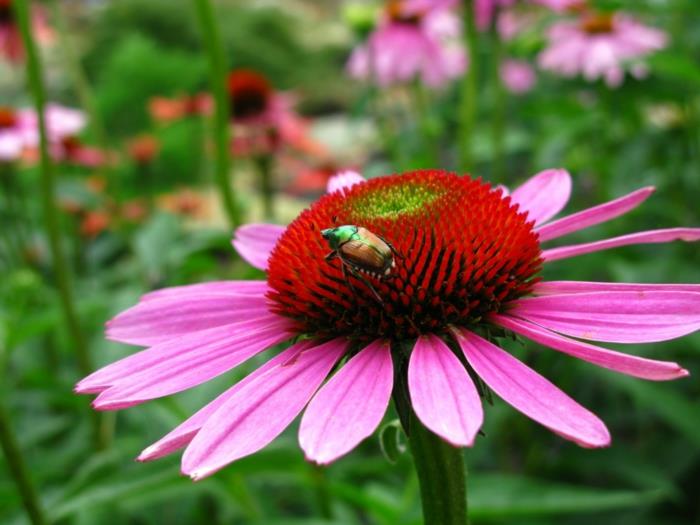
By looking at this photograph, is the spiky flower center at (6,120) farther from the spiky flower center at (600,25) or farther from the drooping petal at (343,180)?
the spiky flower center at (600,25)

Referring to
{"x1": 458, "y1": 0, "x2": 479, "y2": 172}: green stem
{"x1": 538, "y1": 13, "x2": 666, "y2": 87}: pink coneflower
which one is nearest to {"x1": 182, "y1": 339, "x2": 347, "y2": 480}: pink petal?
{"x1": 458, "y1": 0, "x2": 479, "y2": 172}: green stem

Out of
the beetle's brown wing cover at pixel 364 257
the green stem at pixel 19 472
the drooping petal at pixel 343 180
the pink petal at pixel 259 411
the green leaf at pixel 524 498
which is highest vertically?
the beetle's brown wing cover at pixel 364 257

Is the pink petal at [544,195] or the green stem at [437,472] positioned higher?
the pink petal at [544,195]

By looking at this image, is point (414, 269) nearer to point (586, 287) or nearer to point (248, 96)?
point (586, 287)

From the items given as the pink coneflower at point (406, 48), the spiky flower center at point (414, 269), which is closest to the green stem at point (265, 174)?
the pink coneflower at point (406, 48)

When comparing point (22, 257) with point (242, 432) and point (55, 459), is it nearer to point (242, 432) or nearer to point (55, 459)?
point (55, 459)

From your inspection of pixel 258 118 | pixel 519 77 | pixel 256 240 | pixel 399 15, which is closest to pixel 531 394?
pixel 256 240
